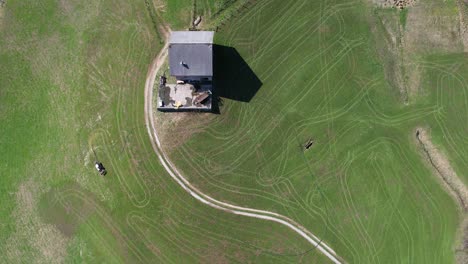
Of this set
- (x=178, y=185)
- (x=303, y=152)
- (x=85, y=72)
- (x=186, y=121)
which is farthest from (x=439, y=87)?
(x=85, y=72)

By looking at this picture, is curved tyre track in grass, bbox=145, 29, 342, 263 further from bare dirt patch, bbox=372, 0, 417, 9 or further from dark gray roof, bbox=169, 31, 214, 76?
bare dirt patch, bbox=372, 0, 417, 9

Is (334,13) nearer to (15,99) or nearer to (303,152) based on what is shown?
(303,152)

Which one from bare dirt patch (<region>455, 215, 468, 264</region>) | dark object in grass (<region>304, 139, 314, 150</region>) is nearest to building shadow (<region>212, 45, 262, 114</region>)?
dark object in grass (<region>304, 139, 314, 150</region>)

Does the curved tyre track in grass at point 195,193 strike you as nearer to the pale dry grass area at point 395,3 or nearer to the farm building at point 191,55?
the farm building at point 191,55

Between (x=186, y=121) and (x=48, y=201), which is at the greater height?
(x=186, y=121)

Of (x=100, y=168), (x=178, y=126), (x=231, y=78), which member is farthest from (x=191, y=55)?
(x=100, y=168)

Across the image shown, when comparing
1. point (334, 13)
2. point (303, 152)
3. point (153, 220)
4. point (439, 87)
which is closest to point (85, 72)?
point (153, 220)

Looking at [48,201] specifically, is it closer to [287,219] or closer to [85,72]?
[85,72]

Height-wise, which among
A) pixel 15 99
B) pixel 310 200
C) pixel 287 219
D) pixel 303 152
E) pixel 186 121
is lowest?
pixel 287 219
